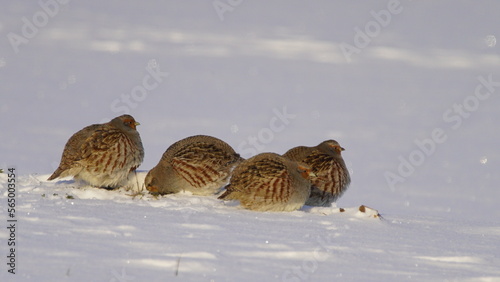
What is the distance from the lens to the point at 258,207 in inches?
301

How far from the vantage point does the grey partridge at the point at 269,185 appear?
759 centimetres

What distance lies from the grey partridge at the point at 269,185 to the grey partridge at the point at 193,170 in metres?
0.94

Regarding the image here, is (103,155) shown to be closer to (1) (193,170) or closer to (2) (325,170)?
(1) (193,170)

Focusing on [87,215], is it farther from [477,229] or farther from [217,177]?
[477,229]

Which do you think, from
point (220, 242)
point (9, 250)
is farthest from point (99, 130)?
point (9, 250)

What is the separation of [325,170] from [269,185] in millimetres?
1348

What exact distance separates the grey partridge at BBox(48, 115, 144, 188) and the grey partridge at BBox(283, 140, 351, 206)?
2081 mm

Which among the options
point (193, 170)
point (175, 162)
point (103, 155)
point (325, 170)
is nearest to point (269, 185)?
point (325, 170)

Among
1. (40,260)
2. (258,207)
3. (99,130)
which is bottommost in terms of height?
(40,260)

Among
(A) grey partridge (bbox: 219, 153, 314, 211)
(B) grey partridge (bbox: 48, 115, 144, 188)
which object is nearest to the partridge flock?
(B) grey partridge (bbox: 48, 115, 144, 188)

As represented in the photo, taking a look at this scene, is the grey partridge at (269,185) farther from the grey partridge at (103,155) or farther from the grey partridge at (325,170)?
the grey partridge at (103,155)

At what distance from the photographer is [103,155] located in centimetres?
877

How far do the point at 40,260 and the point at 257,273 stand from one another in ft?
4.49

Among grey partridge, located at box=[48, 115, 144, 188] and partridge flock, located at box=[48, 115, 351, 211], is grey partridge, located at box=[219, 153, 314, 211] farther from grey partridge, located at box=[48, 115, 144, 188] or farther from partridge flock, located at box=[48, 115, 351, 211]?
grey partridge, located at box=[48, 115, 144, 188]
